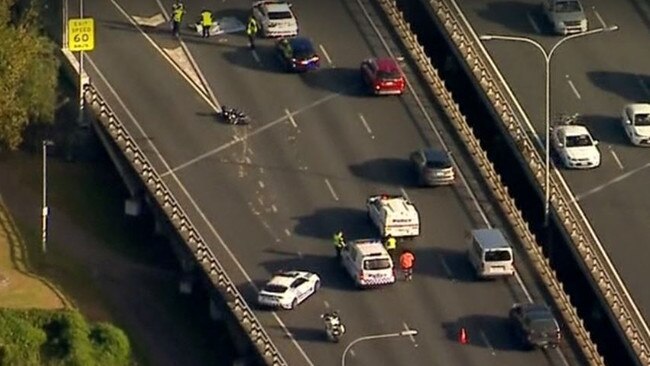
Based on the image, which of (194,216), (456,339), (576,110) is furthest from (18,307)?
(576,110)

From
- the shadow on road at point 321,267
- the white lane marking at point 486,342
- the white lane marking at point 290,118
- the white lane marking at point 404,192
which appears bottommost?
the white lane marking at point 486,342

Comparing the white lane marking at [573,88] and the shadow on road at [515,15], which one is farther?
the shadow on road at [515,15]

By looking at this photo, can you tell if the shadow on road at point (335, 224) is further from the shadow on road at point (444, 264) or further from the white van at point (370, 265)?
the white van at point (370, 265)

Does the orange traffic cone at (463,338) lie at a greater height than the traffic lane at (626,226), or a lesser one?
lesser

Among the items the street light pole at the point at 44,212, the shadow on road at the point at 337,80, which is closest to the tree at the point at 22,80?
the street light pole at the point at 44,212

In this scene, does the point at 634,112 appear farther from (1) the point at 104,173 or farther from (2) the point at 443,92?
(1) the point at 104,173

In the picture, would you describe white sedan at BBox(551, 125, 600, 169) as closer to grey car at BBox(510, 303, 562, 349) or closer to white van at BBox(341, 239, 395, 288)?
white van at BBox(341, 239, 395, 288)

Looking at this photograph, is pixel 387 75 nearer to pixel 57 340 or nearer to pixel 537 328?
pixel 537 328
